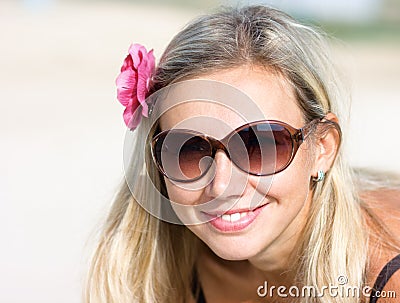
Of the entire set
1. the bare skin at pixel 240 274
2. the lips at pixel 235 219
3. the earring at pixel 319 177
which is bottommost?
the bare skin at pixel 240 274

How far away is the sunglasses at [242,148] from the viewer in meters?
1.82

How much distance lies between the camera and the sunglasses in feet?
5.96

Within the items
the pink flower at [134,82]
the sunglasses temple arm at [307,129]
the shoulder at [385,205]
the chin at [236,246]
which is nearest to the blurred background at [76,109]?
the shoulder at [385,205]

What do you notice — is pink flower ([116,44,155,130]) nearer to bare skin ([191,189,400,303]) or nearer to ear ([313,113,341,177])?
ear ([313,113,341,177])

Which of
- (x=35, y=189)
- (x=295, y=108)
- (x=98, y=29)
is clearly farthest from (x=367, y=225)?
(x=98, y=29)

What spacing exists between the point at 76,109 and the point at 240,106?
4.09m

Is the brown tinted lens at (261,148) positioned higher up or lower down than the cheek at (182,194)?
higher up

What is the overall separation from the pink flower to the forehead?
148 mm

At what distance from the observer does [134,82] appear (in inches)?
81.0

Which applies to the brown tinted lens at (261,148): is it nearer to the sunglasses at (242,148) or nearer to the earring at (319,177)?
the sunglasses at (242,148)

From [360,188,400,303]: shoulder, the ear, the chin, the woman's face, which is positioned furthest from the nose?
[360,188,400,303]: shoulder

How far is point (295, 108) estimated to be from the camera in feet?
6.35

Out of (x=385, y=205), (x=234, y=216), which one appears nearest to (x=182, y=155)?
(x=234, y=216)

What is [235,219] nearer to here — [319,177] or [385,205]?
[319,177]
